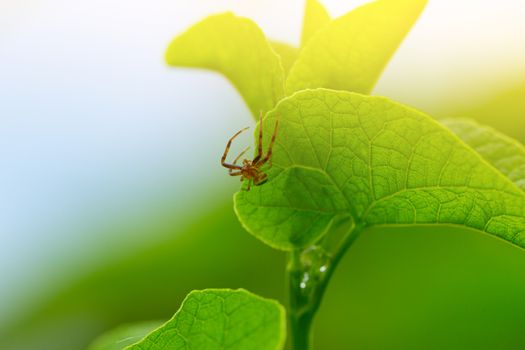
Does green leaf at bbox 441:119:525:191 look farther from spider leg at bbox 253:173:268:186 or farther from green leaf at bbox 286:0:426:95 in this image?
spider leg at bbox 253:173:268:186

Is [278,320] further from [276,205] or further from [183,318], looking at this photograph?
[276,205]

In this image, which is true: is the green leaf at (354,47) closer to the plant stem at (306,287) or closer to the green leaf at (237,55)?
the green leaf at (237,55)

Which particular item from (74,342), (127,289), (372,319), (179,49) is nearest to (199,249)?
(127,289)

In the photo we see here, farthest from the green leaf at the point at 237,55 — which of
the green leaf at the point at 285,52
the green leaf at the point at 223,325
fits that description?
the green leaf at the point at 223,325

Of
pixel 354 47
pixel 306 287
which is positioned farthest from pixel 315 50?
pixel 306 287

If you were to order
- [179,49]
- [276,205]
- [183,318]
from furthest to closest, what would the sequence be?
1. [179,49]
2. [276,205]
3. [183,318]

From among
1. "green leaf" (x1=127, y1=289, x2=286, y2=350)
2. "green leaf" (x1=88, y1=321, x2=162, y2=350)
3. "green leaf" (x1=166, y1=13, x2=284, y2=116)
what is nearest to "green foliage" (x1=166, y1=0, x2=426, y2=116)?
"green leaf" (x1=166, y1=13, x2=284, y2=116)
